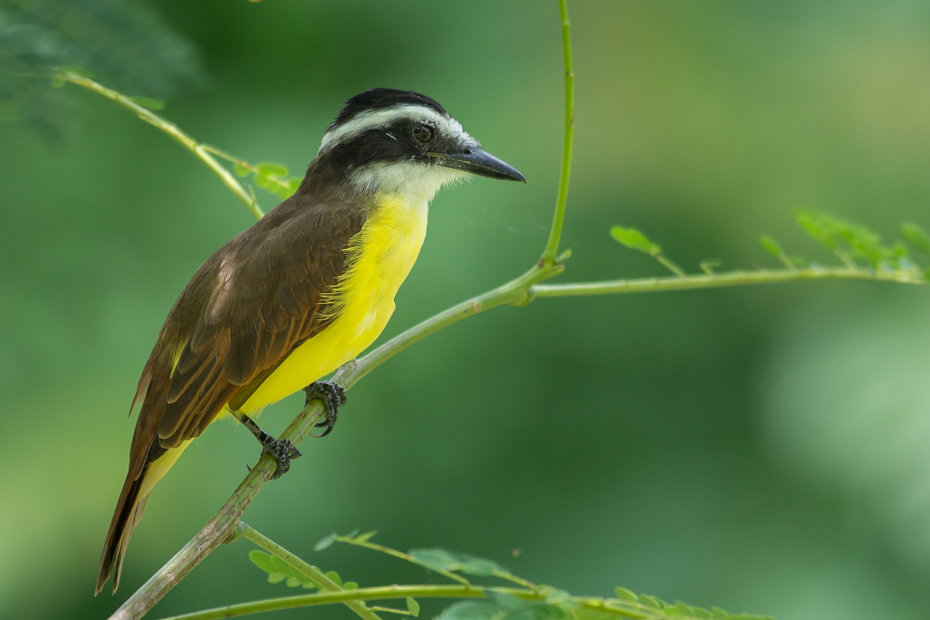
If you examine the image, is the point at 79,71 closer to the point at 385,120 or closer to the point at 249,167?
Answer: the point at 249,167

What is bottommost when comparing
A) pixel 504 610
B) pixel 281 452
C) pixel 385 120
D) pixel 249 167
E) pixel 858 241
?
pixel 504 610

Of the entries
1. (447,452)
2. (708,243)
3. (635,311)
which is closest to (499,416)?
(447,452)

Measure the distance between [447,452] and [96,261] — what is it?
161 cm

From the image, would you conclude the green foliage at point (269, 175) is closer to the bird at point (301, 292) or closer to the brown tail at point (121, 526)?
the bird at point (301, 292)

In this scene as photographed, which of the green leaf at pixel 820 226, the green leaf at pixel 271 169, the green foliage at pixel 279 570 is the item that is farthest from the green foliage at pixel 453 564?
the green leaf at pixel 820 226

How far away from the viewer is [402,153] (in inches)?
72.9

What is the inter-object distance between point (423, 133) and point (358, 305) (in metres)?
0.46

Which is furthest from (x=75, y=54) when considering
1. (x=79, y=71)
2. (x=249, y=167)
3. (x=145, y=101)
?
(x=249, y=167)

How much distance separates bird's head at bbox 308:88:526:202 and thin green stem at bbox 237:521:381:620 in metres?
0.88

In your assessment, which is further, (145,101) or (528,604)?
(145,101)

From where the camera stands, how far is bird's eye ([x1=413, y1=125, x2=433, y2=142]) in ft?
6.06

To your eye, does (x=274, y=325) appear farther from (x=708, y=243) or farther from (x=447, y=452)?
(x=708, y=243)

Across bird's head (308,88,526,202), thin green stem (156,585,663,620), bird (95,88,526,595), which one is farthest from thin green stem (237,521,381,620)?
bird's head (308,88,526,202)

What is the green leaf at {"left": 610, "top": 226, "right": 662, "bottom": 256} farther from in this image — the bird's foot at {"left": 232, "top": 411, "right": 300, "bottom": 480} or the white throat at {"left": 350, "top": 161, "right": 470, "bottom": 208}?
the bird's foot at {"left": 232, "top": 411, "right": 300, "bottom": 480}
